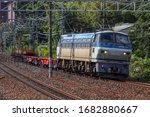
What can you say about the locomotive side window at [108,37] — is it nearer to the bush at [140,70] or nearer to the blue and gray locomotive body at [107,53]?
the blue and gray locomotive body at [107,53]

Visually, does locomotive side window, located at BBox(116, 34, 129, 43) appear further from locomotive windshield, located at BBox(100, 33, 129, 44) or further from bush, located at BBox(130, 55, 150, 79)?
bush, located at BBox(130, 55, 150, 79)

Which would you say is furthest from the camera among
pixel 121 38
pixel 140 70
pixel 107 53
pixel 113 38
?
pixel 140 70

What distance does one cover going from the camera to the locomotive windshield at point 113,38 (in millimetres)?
27172

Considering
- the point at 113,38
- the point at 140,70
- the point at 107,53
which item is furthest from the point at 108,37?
the point at 140,70

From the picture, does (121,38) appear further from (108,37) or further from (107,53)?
(107,53)

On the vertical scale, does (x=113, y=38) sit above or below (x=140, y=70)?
above

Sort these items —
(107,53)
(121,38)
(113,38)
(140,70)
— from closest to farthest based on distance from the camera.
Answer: (107,53) → (113,38) → (121,38) → (140,70)

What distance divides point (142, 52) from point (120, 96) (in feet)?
94.7

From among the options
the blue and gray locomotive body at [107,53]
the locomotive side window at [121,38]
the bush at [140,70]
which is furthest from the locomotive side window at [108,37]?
the bush at [140,70]

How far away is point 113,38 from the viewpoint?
27.3 metres

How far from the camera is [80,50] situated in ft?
102

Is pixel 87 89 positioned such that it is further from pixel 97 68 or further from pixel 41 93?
pixel 97 68

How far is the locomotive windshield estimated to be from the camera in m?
27.2

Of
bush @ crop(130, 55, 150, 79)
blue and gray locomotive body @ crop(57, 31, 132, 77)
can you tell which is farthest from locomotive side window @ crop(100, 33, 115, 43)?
bush @ crop(130, 55, 150, 79)
